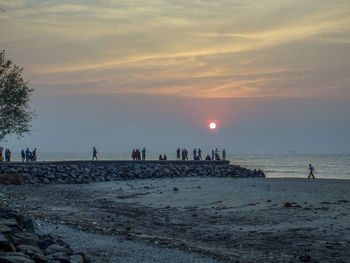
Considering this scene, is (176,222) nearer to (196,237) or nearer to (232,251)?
(196,237)

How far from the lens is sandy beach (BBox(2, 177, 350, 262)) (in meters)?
15.1

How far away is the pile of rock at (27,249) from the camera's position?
10281 mm

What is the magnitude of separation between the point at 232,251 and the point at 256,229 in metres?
3.90

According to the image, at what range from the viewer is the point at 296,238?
17.1 m

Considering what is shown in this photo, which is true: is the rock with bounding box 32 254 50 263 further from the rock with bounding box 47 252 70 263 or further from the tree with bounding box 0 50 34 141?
the tree with bounding box 0 50 34 141

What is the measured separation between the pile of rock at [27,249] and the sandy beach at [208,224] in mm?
1637

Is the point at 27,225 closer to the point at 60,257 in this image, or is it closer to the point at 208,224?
the point at 60,257

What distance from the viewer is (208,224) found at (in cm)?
2117

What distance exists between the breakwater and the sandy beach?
56.4ft

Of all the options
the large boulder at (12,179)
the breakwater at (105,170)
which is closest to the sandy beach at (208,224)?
the large boulder at (12,179)

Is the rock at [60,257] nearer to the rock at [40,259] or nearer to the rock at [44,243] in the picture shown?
the rock at [40,259]

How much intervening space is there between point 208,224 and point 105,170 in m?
37.8

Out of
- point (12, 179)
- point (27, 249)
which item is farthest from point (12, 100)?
point (27, 249)

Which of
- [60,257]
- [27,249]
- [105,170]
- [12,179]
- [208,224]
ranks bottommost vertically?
[208,224]
